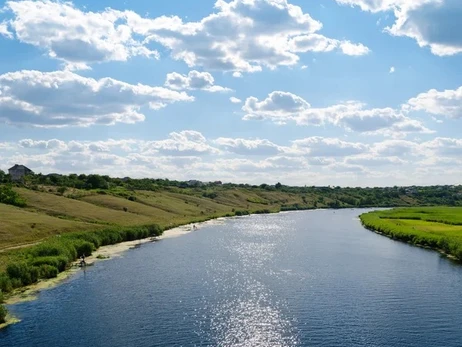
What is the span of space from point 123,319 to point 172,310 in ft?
17.2

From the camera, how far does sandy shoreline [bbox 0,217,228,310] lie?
5456 centimetres

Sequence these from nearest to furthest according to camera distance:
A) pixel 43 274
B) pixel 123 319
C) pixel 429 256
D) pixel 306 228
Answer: pixel 123 319 → pixel 43 274 → pixel 429 256 → pixel 306 228

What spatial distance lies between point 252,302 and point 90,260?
118 ft

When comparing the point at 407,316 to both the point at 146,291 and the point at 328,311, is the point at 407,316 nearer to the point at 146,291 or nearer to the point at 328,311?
the point at 328,311

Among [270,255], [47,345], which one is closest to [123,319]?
[47,345]

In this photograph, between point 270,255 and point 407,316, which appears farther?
point 270,255

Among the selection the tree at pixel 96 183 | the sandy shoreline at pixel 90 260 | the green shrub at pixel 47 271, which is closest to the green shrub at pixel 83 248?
the sandy shoreline at pixel 90 260

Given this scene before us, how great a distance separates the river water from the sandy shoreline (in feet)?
5.11

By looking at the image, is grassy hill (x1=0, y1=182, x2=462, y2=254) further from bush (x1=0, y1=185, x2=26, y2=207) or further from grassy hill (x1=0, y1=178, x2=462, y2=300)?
bush (x1=0, y1=185, x2=26, y2=207)

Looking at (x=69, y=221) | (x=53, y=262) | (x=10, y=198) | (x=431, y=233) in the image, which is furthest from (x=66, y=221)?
(x=431, y=233)

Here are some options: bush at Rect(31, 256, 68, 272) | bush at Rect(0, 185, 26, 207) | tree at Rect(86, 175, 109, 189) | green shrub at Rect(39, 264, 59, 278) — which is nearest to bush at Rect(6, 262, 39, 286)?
green shrub at Rect(39, 264, 59, 278)

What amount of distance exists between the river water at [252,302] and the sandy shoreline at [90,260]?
156 centimetres

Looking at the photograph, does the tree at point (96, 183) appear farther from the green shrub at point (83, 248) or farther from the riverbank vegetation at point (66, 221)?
the green shrub at point (83, 248)

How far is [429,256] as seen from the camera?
8525cm
